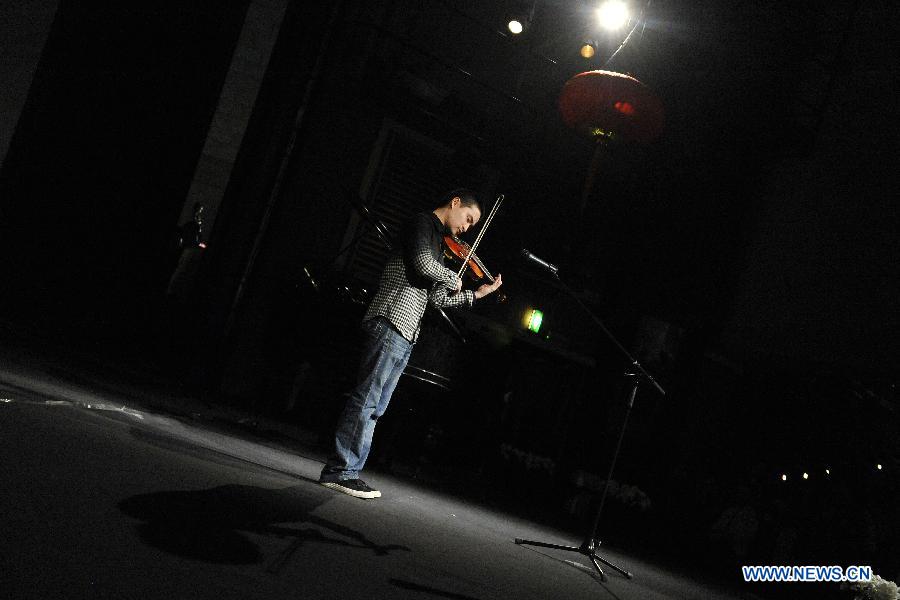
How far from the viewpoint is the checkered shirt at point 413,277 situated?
3961 millimetres

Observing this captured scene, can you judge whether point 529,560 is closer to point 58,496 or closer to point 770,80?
point 58,496

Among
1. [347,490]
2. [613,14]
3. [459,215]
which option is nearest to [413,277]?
[459,215]

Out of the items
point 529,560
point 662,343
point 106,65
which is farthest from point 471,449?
point 106,65

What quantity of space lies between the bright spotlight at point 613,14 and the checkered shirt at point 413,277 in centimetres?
485

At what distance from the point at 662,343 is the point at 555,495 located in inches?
110

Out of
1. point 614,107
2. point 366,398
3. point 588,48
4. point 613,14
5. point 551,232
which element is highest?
point 613,14

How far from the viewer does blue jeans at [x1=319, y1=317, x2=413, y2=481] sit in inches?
157

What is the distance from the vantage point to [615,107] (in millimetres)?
5863

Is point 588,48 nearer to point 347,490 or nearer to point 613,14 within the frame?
point 613,14

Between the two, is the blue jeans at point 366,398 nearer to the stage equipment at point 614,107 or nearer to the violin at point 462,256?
the violin at point 462,256

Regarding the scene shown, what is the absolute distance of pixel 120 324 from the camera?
7.98m

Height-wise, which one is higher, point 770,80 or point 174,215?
point 770,80

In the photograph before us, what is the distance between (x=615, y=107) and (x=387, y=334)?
3.33 m

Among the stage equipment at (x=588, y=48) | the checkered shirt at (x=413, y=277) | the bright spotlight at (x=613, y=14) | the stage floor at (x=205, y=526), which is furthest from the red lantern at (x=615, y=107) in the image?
the stage floor at (x=205, y=526)
